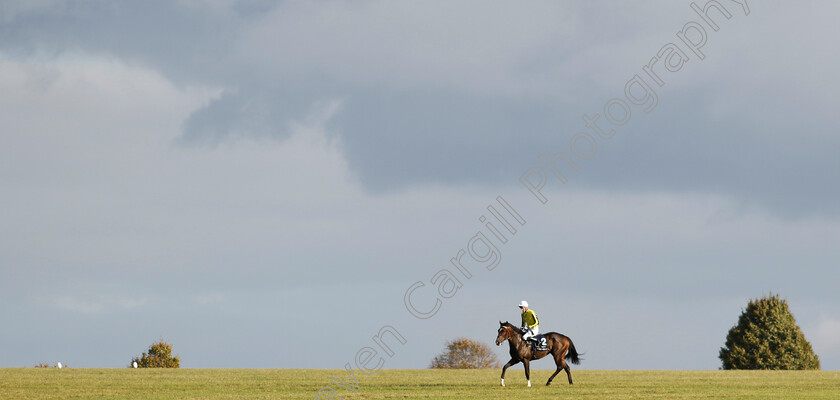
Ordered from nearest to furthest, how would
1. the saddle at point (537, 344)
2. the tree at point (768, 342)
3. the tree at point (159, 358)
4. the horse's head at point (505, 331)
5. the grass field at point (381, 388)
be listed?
the grass field at point (381, 388) < the horse's head at point (505, 331) < the saddle at point (537, 344) < the tree at point (768, 342) < the tree at point (159, 358)

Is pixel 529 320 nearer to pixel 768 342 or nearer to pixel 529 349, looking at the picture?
pixel 529 349

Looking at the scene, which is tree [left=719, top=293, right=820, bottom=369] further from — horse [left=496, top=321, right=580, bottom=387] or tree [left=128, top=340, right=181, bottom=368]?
tree [left=128, top=340, right=181, bottom=368]

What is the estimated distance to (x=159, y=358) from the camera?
69.9 metres

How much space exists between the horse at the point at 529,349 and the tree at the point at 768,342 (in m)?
29.0

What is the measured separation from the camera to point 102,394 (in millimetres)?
27297

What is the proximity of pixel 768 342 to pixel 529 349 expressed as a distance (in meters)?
31.9

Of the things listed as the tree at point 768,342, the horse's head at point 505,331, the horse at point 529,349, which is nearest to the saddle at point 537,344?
the horse at point 529,349

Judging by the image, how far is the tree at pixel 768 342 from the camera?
55188 mm

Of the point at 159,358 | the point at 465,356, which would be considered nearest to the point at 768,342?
the point at 465,356

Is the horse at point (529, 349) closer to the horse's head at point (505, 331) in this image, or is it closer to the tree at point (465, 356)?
the horse's head at point (505, 331)

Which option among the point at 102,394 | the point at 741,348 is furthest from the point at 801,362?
the point at 102,394

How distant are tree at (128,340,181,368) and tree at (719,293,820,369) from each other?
43.7 m

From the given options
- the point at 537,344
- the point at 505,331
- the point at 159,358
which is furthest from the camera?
the point at 159,358

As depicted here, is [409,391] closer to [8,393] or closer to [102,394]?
[102,394]
